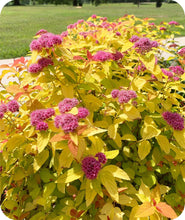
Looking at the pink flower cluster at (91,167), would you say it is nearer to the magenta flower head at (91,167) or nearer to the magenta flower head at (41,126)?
the magenta flower head at (91,167)

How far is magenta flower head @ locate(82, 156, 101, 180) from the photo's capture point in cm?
78

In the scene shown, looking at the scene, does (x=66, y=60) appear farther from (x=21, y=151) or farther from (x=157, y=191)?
(x=157, y=191)

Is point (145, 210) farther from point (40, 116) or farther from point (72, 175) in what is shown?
point (40, 116)

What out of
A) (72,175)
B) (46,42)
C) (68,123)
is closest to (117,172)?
(72,175)

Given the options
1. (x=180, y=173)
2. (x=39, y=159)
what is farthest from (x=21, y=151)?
(x=180, y=173)

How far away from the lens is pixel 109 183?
79 centimetres

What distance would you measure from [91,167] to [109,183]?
9 cm

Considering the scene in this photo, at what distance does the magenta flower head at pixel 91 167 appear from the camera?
780 millimetres

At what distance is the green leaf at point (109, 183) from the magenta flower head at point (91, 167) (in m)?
0.04

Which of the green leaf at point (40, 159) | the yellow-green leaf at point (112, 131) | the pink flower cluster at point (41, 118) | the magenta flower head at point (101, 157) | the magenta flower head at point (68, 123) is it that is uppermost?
the magenta flower head at point (68, 123)

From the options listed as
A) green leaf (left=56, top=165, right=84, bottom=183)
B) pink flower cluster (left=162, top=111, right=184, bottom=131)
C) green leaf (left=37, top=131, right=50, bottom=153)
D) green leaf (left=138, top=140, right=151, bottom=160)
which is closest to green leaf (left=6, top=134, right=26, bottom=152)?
green leaf (left=37, top=131, right=50, bottom=153)

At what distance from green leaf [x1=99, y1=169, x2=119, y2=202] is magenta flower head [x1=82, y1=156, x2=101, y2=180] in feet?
0.12

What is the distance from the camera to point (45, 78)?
98cm

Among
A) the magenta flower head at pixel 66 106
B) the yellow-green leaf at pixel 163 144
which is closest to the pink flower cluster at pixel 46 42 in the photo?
the magenta flower head at pixel 66 106
